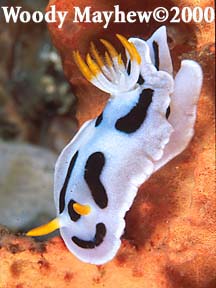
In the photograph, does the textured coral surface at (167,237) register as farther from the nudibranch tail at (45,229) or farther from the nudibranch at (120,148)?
the nudibranch tail at (45,229)

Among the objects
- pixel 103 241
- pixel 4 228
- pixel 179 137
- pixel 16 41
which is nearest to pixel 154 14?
pixel 179 137

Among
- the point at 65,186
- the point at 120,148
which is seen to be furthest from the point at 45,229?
the point at 120,148

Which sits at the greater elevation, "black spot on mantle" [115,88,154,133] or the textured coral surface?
"black spot on mantle" [115,88,154,133]

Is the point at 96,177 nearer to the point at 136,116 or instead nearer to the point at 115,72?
the point at 136,116

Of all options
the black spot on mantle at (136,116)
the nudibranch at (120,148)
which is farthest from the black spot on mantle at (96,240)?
the black spot on mantle at (136,116)

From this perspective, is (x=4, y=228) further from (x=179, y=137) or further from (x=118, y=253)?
(x=179, y=137)

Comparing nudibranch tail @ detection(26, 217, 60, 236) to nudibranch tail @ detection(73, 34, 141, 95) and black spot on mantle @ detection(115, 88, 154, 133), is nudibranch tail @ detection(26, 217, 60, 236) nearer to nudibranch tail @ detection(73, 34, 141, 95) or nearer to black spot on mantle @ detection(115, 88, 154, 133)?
black spot on mantle @ detection(115, 88, 154, 133)

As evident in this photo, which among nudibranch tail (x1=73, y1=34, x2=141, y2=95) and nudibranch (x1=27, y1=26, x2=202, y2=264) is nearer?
nudibranch (x1=27, y1=26, x2=202, y2=264)

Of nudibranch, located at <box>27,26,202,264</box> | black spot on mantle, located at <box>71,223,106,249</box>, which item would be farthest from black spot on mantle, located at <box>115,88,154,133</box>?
black spot on mantle, located at <box>71,223,106,249</box>
